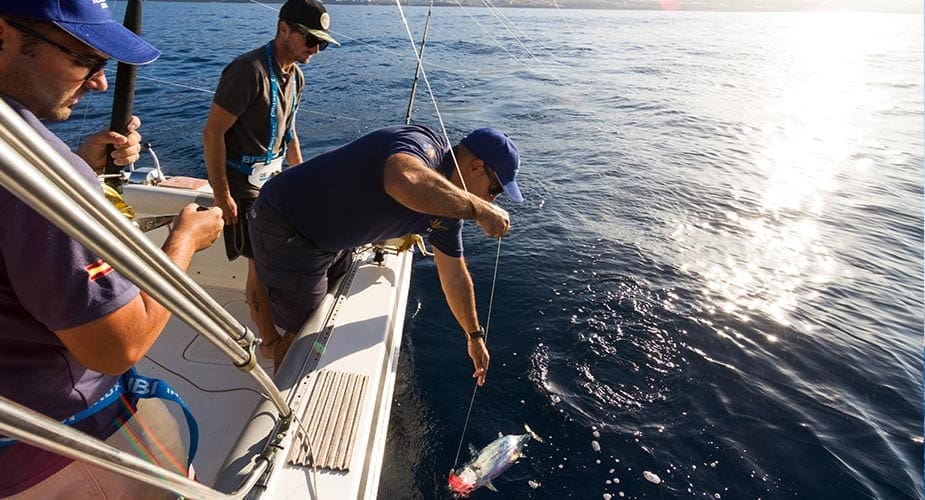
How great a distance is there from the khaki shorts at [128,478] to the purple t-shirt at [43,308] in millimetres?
51

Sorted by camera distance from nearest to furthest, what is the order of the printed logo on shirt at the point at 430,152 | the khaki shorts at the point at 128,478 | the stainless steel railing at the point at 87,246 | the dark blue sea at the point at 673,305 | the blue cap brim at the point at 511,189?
the stainless steel railing at the point at 87,246
the khaki shorts at the point at 128,478
the printed logo on shirt at the point at 430,152
the blue cap brim at the point at 511,189
the dark blue sea at the point at 673,305

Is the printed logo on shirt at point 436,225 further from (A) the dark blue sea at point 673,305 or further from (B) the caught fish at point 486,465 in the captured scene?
(A) the dark blue sea at point 673,305

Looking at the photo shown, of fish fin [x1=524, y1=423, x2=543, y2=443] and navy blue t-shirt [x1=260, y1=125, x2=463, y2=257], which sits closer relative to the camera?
navy blue t-shirt [x1=260, y1=125, x2=463, y2=257]

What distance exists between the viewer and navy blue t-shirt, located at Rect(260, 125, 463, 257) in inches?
93.4

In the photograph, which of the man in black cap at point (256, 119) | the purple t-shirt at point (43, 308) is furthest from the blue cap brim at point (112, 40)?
the man in black cap at point (256, 119)

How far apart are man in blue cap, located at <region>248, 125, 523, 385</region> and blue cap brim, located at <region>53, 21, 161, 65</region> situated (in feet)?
3.51

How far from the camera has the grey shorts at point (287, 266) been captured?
105 inches

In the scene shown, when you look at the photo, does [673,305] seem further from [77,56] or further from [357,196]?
[77,56]

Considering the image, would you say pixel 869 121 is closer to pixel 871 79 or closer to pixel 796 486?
pixel 871 79

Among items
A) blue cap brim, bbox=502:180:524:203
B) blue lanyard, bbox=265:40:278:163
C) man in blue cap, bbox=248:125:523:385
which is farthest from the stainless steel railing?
blue lanyard, bbox=265:40:278:163

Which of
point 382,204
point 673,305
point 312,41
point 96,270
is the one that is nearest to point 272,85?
point 312,41

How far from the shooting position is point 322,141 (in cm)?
1008

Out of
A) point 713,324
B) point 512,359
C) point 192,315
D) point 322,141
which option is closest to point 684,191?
point 713,324

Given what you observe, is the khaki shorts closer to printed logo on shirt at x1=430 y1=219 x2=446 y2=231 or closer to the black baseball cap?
printed logo on shirt at x1=430 y1=219 x2=446 y2=231
